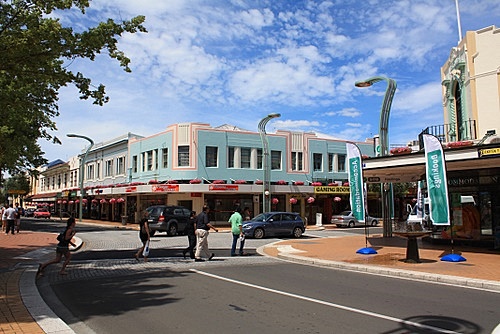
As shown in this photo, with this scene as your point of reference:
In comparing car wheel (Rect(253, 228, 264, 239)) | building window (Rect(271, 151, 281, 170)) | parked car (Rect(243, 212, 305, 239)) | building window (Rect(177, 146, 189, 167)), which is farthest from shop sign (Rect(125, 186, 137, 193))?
car wheel (Rect(253, 228, 264, 239))

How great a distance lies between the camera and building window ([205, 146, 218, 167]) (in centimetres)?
3447

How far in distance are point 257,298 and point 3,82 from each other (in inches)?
327

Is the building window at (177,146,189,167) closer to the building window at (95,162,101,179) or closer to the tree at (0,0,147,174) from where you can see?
the building window at (95,162,101,179)

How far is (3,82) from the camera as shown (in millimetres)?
10875

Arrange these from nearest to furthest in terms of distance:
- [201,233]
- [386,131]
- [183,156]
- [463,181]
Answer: [201,233], [463,181], [386,131], [183,156]

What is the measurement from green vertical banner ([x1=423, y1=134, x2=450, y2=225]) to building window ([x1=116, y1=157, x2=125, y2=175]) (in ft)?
111

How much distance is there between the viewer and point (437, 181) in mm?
13125

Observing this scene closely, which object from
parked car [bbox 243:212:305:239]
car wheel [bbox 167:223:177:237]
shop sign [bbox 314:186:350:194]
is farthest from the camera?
shop sign [bbox 314:186:350:194]

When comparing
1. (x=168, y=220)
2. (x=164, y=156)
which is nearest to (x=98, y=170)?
(x=164, y=156)

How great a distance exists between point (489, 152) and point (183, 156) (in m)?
24.8

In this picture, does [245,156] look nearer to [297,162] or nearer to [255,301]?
[297,162]

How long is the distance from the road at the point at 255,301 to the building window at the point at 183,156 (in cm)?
2164

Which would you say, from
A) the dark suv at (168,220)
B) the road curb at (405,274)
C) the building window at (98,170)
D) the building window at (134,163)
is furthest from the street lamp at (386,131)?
the building window at (98,170)

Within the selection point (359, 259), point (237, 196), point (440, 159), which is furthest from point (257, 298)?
point (237, 196)
